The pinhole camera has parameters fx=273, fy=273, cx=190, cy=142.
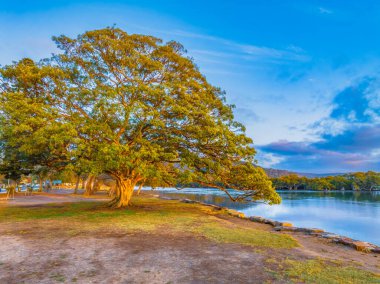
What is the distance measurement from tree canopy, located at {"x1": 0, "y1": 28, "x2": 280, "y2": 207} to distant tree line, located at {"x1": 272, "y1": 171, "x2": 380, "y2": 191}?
252 ft

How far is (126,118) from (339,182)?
312ft

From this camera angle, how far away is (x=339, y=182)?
297 ft

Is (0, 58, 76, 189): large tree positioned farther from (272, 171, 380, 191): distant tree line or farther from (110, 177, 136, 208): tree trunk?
(272, 171, 380, 191): distant tree line

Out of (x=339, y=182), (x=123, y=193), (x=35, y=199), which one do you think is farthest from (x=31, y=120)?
(x=339, y=182)

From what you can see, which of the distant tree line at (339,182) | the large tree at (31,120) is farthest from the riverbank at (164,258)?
the distant tree line at (339,182)

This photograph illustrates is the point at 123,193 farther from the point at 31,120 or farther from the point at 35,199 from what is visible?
the point at 35,199

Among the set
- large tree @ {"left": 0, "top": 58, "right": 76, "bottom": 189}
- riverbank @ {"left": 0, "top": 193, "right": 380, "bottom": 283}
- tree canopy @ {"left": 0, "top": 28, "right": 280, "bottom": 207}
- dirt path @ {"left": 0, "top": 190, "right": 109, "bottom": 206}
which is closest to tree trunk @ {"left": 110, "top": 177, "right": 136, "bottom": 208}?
tree canopy @ {"left": 0, "top": 28, "right": 280, "bottom": 207}

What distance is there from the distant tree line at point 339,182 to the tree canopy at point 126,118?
252 ft

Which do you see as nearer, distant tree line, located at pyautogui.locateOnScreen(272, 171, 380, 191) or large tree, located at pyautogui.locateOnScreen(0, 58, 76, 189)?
large tree, located at pyautogui.locateOnScreen(0, 58, 76, 189)

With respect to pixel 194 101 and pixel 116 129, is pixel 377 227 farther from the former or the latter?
pixel 116 129

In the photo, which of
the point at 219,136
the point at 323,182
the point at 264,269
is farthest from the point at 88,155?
the point at 323,182

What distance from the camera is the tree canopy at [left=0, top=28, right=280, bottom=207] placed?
1159cm

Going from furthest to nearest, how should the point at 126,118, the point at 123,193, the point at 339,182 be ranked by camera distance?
the point at 339,182 < the point at 123,193 < the point at 126,118

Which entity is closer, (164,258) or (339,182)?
(164,258)
